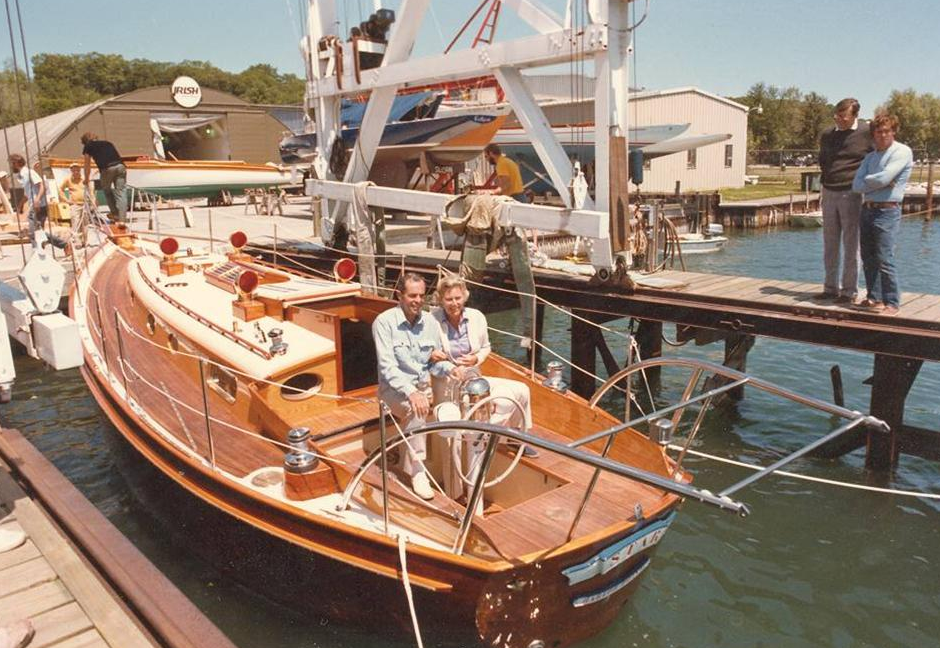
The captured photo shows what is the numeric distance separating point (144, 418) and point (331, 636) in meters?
2.99

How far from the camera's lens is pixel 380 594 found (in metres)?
4.83

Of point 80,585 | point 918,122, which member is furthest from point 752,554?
point 918,122

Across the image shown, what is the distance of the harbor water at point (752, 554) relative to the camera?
18.8 feet

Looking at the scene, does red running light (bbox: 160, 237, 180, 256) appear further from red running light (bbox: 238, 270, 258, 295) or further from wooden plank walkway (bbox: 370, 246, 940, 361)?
wooden plank walkway (bbox: 370, 246, 940, 361)

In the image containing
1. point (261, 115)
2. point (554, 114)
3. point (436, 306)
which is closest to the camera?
point (436, 306)

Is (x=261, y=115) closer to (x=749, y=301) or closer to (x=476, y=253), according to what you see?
(x=476, y=253)

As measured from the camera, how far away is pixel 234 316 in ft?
24.8

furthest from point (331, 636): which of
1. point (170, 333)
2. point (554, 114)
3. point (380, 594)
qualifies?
point (554, 114)

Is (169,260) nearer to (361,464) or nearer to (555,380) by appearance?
(555,380)

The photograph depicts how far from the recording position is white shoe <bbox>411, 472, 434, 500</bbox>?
5324 mm

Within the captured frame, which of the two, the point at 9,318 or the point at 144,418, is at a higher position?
the point at 9,318

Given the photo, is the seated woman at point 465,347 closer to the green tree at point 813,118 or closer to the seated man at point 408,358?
the seated man at point 408,358

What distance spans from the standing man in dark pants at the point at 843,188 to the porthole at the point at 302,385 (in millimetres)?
5810

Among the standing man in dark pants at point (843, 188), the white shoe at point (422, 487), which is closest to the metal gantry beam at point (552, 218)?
the standing man in dark pants at point (843, 188)
